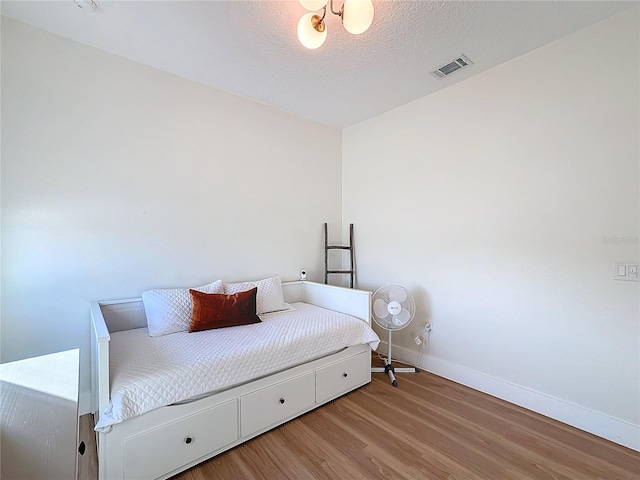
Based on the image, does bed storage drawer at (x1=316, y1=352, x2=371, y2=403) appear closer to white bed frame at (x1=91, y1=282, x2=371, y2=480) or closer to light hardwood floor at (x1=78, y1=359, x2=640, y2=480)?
white bed frame at (x1=91, y1=282, x2=371, y2=480)

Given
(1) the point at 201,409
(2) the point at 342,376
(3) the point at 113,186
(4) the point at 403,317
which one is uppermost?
(3) the point at 113,186

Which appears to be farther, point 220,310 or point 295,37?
point 220,310

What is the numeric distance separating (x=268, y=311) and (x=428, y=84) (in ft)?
8.25

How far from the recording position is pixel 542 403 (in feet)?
6.88

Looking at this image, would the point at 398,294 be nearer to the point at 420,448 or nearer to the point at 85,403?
the point at 420,448

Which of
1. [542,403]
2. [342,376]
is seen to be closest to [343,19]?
[342,376]

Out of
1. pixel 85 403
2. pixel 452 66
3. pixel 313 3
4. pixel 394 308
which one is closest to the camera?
pixel 313 3

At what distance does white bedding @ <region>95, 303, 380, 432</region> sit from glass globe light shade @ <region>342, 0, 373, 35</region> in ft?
6.36

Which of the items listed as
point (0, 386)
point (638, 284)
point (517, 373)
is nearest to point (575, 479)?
point (517, 373)

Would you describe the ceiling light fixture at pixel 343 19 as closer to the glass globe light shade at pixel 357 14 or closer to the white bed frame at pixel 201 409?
the glass globe light shade at pixel 357 14

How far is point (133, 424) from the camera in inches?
55.4

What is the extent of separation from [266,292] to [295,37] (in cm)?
206

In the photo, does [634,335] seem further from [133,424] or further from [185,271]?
[185,271]

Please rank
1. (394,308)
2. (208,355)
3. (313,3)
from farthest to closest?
(394,308)
(208,355)
(313,3)
